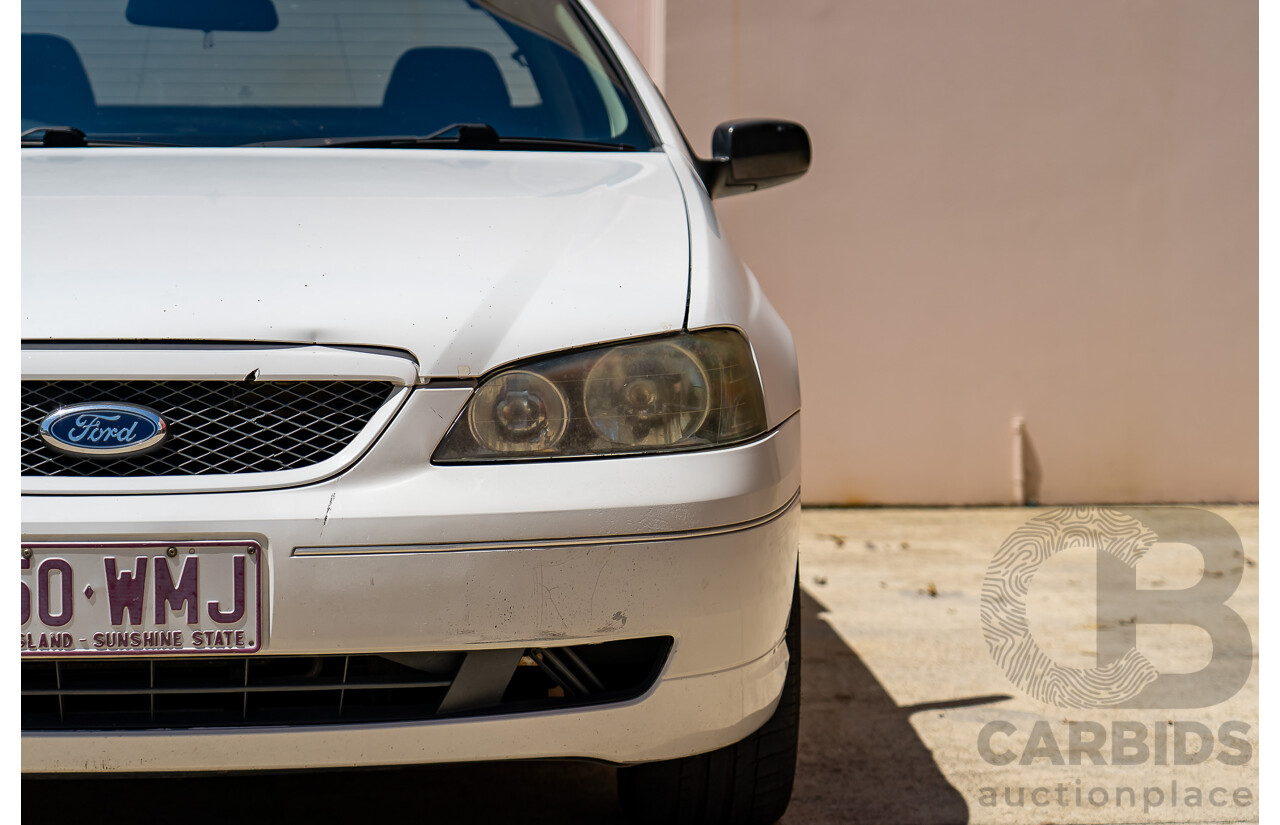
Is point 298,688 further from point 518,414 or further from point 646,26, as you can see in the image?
point 646,26

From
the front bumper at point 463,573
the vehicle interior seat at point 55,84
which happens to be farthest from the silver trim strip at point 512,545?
the vehicle interior seat at point 55,84

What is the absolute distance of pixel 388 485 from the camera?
1.31 meters

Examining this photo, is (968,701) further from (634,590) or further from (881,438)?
(881,438)

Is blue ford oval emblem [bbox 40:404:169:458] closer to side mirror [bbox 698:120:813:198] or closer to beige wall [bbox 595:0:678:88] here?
side mirror [bbox 698:120:813:198]

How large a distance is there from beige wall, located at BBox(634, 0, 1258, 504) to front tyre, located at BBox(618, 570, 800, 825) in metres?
3.35

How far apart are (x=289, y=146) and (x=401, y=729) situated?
1.18m

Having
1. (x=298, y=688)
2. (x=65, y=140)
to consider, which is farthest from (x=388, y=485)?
(x=65, y=140)

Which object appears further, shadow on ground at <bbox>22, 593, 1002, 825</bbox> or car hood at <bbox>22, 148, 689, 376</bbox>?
shadow on ground at <bbox>22, 593, 1002, 825</bbox>

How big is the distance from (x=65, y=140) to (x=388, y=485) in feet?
3.88

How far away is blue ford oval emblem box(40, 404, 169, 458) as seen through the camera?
128 centimetres

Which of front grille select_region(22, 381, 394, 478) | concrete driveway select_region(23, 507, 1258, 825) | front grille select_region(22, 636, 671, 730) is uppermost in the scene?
front grille select_region(22, 381, 394, 478)

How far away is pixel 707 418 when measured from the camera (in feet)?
4.69

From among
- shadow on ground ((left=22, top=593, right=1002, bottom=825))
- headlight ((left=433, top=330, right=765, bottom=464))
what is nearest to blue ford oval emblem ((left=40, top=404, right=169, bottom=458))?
headlight ((left=433, top=330, right=765, bottom=464))

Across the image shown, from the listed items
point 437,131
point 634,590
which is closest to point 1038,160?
point 437,131
